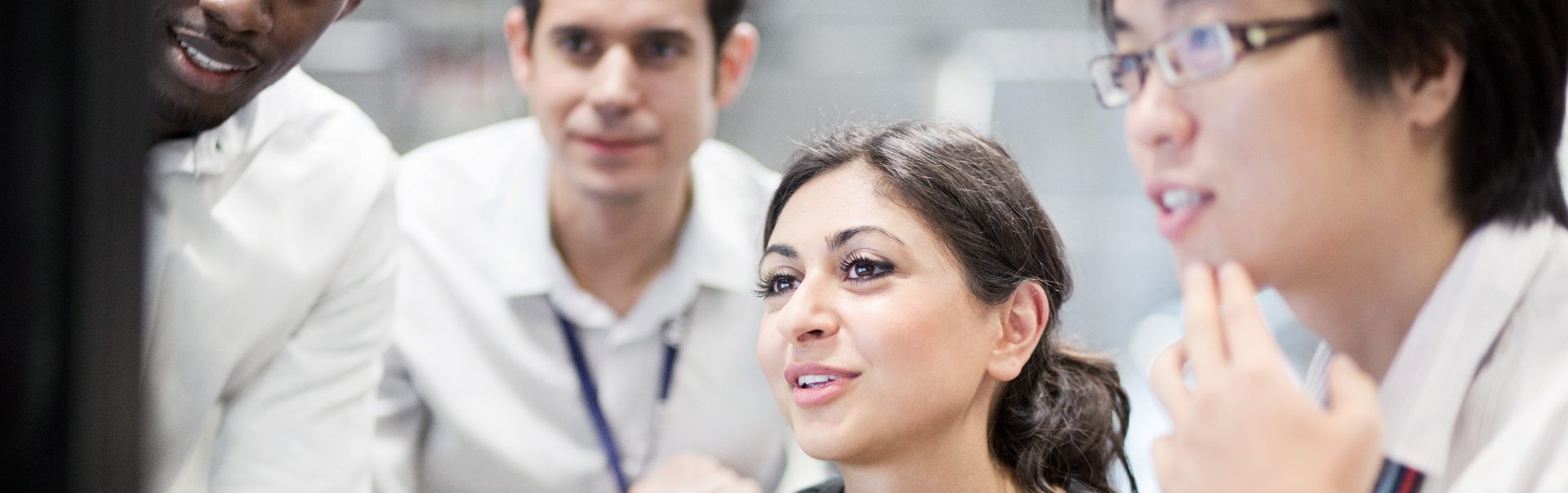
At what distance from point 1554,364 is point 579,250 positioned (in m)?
1.41

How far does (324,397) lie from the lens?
1.50 metres

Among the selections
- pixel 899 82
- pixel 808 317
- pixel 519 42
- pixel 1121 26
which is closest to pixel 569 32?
pixel 519 42

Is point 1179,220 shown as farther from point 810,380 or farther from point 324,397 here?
point 324,397

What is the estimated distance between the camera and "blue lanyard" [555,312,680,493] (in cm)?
182

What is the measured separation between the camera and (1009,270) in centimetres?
135

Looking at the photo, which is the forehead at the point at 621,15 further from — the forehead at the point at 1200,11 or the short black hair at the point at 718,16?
the forehead at the point at 1200,11

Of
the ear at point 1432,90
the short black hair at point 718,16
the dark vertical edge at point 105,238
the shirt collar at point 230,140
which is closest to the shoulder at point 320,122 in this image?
the shirt collar at point 230,140

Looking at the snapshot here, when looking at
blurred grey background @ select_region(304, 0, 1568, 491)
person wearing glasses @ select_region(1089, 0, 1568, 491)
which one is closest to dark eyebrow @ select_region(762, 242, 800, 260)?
person wearing glasses @ select_region(1089, 0, 1568, 491)

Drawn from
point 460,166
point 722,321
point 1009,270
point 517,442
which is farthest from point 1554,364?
point 460,166

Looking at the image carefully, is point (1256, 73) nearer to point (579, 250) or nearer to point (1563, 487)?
point (1563, 487)

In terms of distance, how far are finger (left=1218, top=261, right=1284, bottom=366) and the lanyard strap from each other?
0.21 m

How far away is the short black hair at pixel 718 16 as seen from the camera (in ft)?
6.12

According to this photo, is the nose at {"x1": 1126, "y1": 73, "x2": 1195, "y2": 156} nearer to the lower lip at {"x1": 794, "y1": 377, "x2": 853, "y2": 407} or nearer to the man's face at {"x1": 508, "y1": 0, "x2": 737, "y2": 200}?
the lower lip at {"x1": 794, "y1": 377, "x2": 853, "y2": 407}

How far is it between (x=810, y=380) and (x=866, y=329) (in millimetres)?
78
